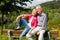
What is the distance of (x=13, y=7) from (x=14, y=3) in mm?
449

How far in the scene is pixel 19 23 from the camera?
9750 mm

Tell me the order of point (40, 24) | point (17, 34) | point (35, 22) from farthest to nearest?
1. point (17, 34)
2. point (35, 22)
3. point (40, 24)

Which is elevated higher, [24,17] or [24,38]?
[24,17]

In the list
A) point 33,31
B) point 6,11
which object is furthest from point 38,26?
point 6,11

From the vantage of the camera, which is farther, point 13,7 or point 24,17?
point 13,7

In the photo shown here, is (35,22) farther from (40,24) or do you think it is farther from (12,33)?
(12,33)

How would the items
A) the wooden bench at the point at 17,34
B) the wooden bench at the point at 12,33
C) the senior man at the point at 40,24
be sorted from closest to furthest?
the senior man at the point at 40,24, the wooden bench at the point at 17,34, the wooden bench at the point at 12,33

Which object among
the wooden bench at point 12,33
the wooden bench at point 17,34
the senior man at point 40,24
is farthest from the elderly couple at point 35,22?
the wooden bench at point 12,33

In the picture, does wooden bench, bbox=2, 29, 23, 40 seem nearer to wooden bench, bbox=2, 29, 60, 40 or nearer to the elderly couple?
wooden bench, bbox=2, 29, 60, 40

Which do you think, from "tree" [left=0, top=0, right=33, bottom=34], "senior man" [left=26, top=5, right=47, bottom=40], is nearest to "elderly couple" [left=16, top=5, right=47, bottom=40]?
"senior man" [left=26, top=5, right=47, bottom=40]

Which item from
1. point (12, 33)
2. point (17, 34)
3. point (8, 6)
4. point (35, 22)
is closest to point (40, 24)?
point (35, 22)

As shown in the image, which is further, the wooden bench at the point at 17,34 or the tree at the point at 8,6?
the tree at the point at 8,6

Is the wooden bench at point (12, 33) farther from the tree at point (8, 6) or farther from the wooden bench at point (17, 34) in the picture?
the tree at point (8, 6)

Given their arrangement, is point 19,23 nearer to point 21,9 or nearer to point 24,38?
point 24,38
